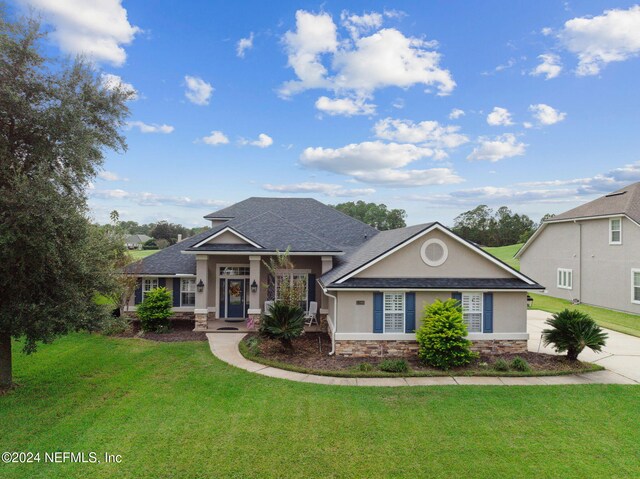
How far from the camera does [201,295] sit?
51.5ft

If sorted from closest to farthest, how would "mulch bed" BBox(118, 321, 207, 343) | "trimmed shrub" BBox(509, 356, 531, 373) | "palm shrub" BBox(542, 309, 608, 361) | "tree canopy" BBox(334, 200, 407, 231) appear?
1. "trimmed shrub" BBox(509, 356, 531, 373)
2. "palm shrub" BBox(542, 309, 608, 361)
3. "mulch bed" BBox(118, 321, 207, 343)
4. "tree canopy" BBox(334, 200, 407, 231)

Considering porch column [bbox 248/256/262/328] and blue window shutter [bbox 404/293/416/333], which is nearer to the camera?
blue window shutter [bbox 404/293/416/333]

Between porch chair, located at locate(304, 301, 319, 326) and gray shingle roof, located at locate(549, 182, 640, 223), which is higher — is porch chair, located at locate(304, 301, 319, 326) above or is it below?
below

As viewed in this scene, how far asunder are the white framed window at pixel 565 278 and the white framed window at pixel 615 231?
13.5 ft

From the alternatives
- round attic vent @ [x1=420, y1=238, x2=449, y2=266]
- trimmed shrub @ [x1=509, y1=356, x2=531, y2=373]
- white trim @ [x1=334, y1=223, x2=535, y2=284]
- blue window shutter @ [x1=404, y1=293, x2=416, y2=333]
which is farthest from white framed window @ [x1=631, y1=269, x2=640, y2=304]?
blue window shutter @ [x1=404, y1=293, x2=416, y2=333]

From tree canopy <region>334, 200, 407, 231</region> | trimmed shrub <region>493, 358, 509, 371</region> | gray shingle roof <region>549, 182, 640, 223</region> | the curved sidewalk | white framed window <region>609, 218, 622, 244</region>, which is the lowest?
the curved sidewalk

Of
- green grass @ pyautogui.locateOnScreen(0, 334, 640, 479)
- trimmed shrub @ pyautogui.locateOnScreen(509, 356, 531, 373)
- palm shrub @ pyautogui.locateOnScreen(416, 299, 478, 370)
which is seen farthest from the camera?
palm shrub @ pyautogui.locateOnScreen(416, 299, 478, 370)

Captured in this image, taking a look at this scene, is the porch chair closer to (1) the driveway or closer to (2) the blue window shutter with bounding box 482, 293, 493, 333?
(2) the blue window shutter with bounding box 482, 293, 493, 333

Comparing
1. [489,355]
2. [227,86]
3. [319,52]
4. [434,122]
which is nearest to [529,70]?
[434,122]

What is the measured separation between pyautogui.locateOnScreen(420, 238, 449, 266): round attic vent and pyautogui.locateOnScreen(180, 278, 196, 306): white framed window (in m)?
11.2

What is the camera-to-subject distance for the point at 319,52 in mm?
18328

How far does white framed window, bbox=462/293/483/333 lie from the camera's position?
40.1 feet

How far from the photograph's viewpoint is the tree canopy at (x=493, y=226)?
76.8m

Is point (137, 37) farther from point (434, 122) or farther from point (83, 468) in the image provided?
point (434, 122)
